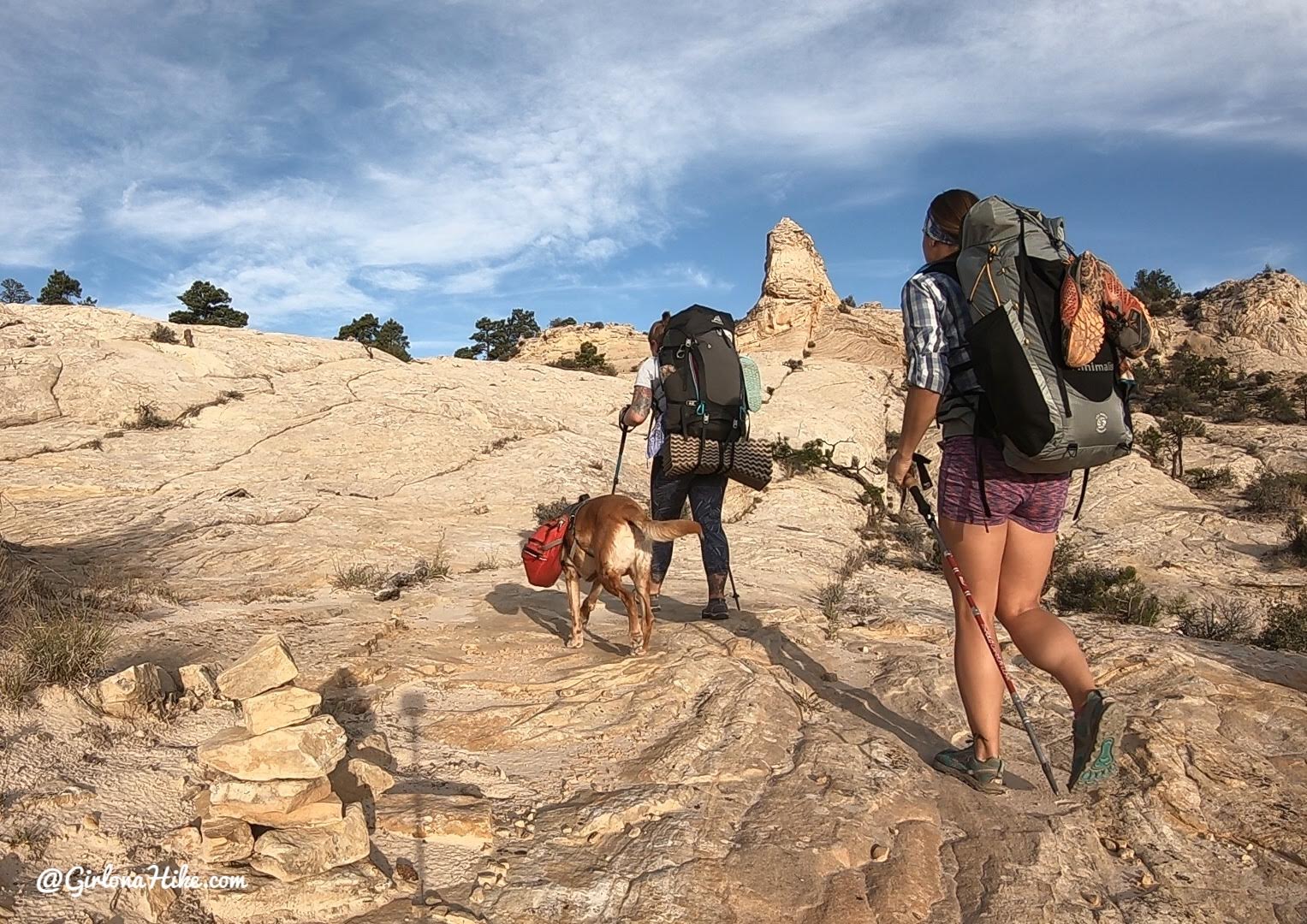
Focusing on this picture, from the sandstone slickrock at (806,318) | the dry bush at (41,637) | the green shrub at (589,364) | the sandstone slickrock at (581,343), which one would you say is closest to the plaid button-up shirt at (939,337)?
the dry bush at (41,637)

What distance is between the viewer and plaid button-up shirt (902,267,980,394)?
10.5ft

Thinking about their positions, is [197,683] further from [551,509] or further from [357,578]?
[551,509]

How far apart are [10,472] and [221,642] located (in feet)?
27.3

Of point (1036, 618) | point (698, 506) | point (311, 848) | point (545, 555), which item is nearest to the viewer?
point (311, 848)

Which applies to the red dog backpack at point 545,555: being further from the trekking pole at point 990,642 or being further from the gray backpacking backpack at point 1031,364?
the gray backpacking backpack at point 1031,364

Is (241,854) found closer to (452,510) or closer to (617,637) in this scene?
(617,637)

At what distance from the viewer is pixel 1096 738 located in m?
A: 3.08

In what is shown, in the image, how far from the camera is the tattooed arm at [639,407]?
18.7ft

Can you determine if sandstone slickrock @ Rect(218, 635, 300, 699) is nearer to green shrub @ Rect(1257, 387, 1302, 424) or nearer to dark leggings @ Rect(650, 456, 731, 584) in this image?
dark leggings @ Rect(650, 456, 731, 584)

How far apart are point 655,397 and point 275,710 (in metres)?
3.53

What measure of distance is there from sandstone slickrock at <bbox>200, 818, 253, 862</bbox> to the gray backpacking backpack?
9.57 feet

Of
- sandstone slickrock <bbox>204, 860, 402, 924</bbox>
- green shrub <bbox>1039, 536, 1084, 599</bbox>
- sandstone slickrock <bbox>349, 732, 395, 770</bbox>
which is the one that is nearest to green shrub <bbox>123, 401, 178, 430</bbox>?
sandstone slickrock <bbox>349, 732, 395, 770</bbox>

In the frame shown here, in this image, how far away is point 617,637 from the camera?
559 centimetres

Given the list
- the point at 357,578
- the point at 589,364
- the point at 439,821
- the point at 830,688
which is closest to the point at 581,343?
the point at 589,364
